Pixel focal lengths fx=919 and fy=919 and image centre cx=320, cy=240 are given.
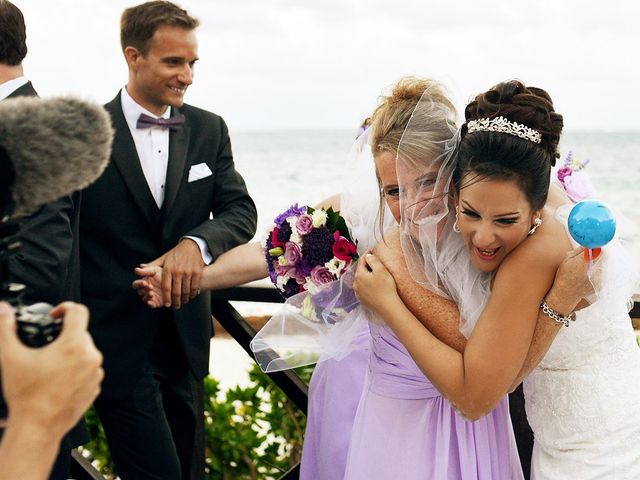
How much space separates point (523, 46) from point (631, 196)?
31.2 feet

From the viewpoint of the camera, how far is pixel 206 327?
3.66m

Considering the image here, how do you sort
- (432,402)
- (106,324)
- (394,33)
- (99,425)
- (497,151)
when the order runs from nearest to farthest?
1. (497,151)
2. (432,402)
3. (106,324)
4. (99,425)
5. (394,33)

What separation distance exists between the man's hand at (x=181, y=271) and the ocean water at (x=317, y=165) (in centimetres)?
2215

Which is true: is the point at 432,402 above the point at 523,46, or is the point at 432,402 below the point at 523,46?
above

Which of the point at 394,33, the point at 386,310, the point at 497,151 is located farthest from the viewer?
the point at 394,33

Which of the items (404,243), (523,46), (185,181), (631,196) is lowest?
(631,196)

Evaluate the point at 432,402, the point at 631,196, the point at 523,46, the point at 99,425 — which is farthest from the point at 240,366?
the point at 523,46

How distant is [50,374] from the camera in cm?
129

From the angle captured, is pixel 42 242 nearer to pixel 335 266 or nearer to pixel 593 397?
pixel 335 266

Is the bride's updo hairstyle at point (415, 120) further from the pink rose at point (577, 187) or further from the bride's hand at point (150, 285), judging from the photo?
the bride's hand at point (150, 285)

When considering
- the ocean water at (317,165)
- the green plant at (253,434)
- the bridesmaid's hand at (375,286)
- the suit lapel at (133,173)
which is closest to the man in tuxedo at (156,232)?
the suit lapel at (133,173)

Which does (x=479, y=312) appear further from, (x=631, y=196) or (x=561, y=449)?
(x=631, y=196)

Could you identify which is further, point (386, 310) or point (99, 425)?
point (99, 425)

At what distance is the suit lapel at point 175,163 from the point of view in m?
3.49
